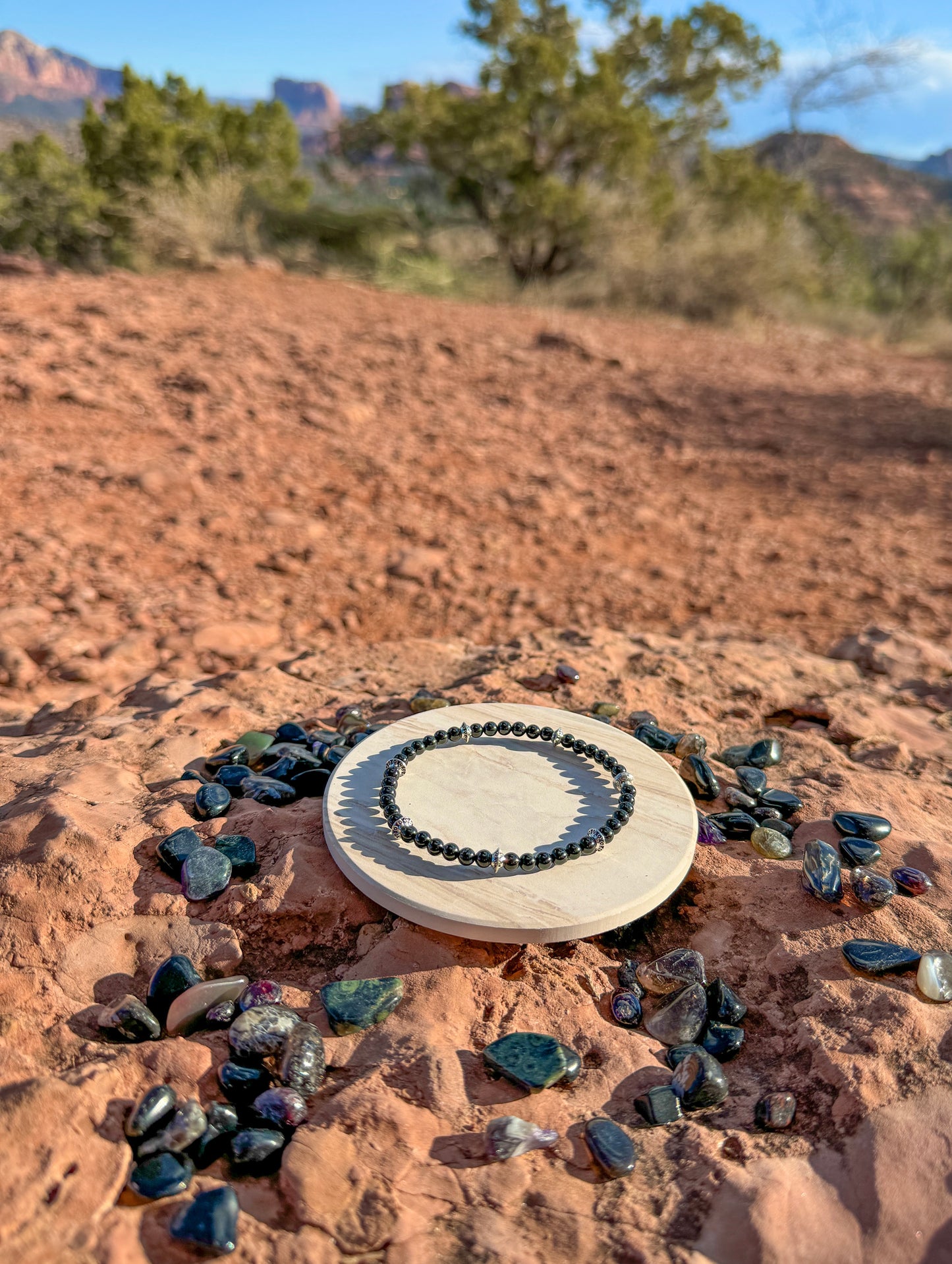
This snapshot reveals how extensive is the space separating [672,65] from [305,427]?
359 inches

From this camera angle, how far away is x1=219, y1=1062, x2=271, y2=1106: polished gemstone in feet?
4.71

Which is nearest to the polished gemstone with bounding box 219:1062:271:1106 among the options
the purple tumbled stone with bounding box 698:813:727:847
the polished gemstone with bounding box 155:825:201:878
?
the polished gemstone with bounding box 155:825:201:878

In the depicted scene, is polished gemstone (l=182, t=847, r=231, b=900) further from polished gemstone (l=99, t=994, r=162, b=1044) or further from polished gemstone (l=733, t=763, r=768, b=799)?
polished gemstone (l=733, t=763, r=768, b=799)

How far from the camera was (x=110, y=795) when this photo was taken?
2.03 metres

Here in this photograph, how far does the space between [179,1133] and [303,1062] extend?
22 centimetres

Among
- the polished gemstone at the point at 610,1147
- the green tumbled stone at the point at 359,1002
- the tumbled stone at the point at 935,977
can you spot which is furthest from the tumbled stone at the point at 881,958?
the green tumbled stone at the point at 359,1002

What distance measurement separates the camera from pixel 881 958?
171 centimetres

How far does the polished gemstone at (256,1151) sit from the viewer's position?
1321mm

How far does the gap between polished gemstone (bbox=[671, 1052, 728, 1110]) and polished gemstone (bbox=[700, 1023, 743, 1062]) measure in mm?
83

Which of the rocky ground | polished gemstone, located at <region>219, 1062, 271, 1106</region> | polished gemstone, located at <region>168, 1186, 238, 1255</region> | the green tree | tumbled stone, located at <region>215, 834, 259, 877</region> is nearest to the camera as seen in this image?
polished gemstone, located at <region>168, 1186, 238, 1255</region>

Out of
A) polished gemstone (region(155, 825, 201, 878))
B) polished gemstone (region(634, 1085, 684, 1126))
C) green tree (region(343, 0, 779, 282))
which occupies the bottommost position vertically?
polished gemstone (region(634, 1085, 684, 1126))

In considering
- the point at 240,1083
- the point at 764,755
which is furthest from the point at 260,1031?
the point at 764,755

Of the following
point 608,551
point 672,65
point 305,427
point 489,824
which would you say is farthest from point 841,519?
point 672,65

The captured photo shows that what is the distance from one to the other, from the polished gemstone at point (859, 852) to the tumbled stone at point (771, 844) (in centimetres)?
12
